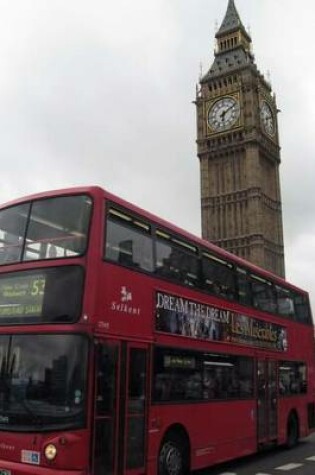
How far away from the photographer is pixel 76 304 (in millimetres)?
7176

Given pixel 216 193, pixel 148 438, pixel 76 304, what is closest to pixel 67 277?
pixel 76 304

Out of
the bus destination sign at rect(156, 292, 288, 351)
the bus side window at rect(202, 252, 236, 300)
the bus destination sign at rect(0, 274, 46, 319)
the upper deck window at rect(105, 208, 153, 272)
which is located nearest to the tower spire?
the bus destination sign at rect(156, 292, 288, 351)

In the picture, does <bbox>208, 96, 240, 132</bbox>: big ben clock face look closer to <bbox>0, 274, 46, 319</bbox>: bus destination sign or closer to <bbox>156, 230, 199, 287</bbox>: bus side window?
<bbox>156, 230, 199, 287</bbox>: bus side window

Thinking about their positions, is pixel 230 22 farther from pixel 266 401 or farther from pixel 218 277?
pixel 218 277

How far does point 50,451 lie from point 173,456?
2.63 m

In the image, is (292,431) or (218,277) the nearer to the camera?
(218,277)

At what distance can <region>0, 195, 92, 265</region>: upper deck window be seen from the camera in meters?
7.64

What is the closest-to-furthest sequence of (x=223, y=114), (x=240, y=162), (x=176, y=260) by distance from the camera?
(x=176, y=260), (x=240, y=162), (x=223, y=114)

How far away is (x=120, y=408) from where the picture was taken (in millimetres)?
7605

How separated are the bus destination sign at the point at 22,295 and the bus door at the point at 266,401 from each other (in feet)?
19.6

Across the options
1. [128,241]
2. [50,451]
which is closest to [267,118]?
[128,241]

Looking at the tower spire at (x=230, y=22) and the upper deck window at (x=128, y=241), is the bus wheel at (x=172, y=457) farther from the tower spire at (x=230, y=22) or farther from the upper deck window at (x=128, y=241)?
the tower spire at (x=230, y=22)

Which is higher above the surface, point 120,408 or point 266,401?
point 266,401

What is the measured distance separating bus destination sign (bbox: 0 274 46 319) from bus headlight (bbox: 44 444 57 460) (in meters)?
1.48
